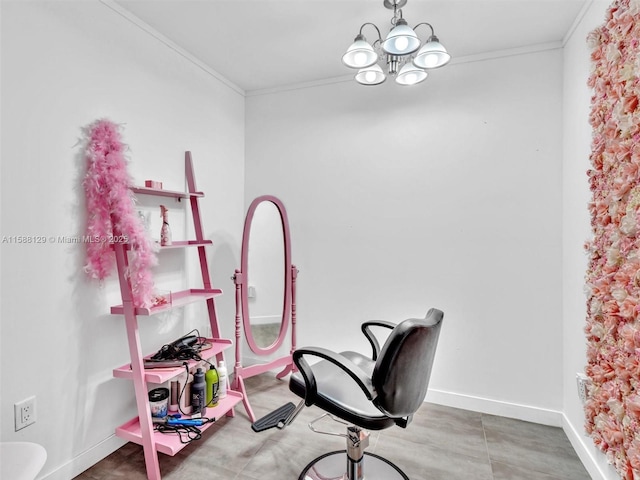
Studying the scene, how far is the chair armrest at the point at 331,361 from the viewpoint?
1240 millimetres

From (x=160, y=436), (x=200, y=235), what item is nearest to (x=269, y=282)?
(x=200, y=235)

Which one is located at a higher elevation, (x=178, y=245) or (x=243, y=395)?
(x=178, y=245)

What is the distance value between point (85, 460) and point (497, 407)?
2.48 metres

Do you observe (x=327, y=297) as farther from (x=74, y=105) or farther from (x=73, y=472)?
(x=74, y=105)

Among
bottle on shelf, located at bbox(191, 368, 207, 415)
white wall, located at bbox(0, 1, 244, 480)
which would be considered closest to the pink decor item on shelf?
white wall, located at bbox(0, 1, 244, 480)

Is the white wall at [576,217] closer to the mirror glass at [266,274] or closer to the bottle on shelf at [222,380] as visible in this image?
the mirror glass at [266,274]

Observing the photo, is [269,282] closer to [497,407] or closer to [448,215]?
[448,215]

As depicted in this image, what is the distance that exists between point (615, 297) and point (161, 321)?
7.96ft

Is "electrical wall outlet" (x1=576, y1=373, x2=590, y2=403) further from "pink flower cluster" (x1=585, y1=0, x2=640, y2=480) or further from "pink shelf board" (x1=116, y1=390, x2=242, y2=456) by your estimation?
"pink shelf board" (x1=116, y1=390, x2=242, y2=456)

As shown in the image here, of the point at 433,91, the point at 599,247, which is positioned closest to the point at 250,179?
the point at 433,91

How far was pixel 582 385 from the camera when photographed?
5.69 feet

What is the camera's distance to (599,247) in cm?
157

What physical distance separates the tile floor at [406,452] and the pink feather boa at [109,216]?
89 cm

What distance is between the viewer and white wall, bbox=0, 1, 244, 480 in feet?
4.61
